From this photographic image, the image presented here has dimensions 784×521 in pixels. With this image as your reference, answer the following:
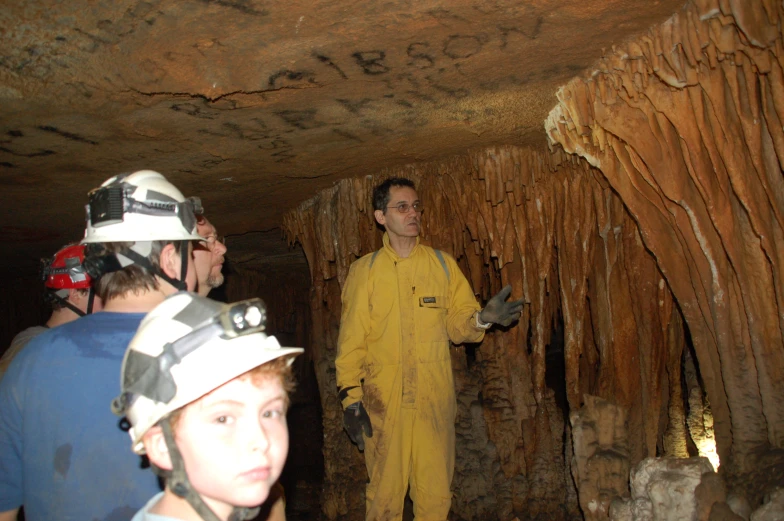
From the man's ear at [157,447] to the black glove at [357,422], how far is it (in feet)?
8.62

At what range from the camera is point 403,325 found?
13.1 feet

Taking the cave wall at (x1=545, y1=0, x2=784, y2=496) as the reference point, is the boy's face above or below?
below

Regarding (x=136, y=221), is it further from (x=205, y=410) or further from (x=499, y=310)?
(x=499, y=310)

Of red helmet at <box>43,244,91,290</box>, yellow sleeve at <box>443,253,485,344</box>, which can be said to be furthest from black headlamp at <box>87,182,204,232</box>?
yellow sleeve at <box>443,253,485,344</box>

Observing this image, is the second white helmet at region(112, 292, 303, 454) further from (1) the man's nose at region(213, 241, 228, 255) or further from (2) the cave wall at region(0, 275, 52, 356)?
(2) the cave wall at region(0, 275, 52, 356)

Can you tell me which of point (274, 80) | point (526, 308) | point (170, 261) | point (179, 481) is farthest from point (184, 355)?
point (526, 308)

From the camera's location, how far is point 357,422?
3838mm

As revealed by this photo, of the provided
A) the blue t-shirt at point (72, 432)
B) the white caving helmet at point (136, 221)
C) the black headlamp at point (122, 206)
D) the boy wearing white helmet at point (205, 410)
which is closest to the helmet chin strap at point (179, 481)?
the boy wearing white helmet at point (205, 410)

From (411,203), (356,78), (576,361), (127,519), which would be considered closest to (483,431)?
(576,361)

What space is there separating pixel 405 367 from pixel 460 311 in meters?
0.53

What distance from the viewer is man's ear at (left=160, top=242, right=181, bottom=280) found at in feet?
5.99

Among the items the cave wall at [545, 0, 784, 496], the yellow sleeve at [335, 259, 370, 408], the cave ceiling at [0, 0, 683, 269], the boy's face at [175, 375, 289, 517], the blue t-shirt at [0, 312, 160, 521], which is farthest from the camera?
the yellow sleeve at [335, 259, 370, 408]

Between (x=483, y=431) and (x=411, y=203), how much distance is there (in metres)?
2.74

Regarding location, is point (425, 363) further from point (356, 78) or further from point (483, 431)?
point (483, 431)
